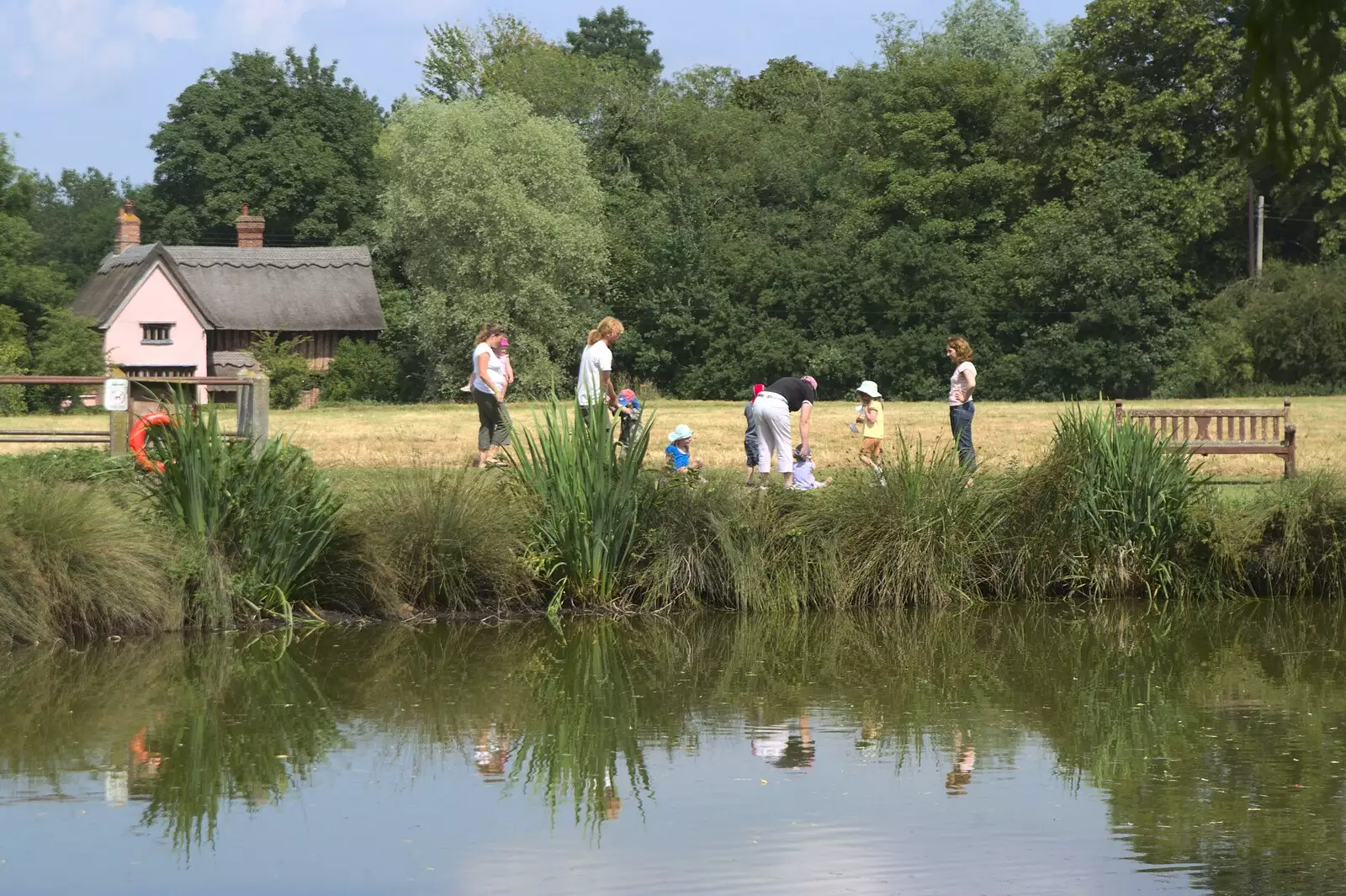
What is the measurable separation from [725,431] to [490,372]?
11.4 meters

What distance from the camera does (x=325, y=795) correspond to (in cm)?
815

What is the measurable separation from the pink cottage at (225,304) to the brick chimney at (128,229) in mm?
3022

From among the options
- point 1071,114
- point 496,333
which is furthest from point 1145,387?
point 496,333

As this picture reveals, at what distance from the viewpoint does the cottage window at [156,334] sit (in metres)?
61.5

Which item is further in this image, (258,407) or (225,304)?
(225,304)

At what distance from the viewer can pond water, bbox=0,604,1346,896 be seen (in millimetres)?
6957

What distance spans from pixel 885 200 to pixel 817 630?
1801 inches

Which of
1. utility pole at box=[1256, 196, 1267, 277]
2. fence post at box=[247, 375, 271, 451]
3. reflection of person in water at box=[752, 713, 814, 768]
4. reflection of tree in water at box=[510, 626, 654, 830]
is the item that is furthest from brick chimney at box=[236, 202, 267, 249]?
reflection of person in water at box=[752, 713, 814, 768]

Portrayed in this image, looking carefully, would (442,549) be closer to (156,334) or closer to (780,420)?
(780,420)

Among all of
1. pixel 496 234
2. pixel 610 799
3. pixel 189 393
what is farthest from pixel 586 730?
pixel 496 234

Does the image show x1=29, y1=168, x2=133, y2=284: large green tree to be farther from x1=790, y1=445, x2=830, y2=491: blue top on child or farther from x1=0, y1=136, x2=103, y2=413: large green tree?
x1=790, y1=445, x2=830, y2=491: blue top on child

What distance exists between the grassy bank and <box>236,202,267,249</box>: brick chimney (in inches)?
2047

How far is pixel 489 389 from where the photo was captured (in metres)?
18.4

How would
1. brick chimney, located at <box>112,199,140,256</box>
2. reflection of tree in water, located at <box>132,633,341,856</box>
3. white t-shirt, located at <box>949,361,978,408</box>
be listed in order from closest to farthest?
reflection of tree in water, located at <box>132,633,341,856</box>, white t-shirt, located at <box>949,361,978,408</box>, brick chimney, located at <box>112,199,140,256</box>
